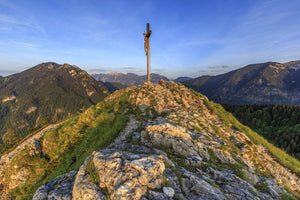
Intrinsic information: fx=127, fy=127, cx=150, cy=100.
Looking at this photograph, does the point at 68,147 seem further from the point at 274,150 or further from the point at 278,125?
the point at 278,125

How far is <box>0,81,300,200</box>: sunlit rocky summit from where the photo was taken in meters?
7.04

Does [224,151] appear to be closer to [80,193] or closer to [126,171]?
[126,171]

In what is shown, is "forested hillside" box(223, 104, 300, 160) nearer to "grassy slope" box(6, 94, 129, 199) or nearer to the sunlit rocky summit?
the sunlit rocky summit

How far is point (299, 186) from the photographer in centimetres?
1509

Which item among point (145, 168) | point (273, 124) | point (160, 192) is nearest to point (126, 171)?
point (145, 168)

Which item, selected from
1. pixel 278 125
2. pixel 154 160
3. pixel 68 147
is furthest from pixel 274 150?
pixel 278 125

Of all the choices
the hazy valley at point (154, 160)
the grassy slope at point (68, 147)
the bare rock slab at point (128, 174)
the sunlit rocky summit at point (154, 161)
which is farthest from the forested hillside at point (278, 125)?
the grassy slope at point (68, 147)

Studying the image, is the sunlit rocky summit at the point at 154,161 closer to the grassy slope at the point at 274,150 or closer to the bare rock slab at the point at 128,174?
the bare rock slab at the point at 128,174

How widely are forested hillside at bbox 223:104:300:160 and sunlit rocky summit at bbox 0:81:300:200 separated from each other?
19269 mm

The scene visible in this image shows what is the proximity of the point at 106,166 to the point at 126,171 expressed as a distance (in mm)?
1380

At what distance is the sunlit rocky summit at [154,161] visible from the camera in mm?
7043

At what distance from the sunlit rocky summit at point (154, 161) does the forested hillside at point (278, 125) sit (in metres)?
19.3

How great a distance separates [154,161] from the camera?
7.99 m

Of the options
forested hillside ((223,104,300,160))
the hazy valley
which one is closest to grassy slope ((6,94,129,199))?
the hazy valley
